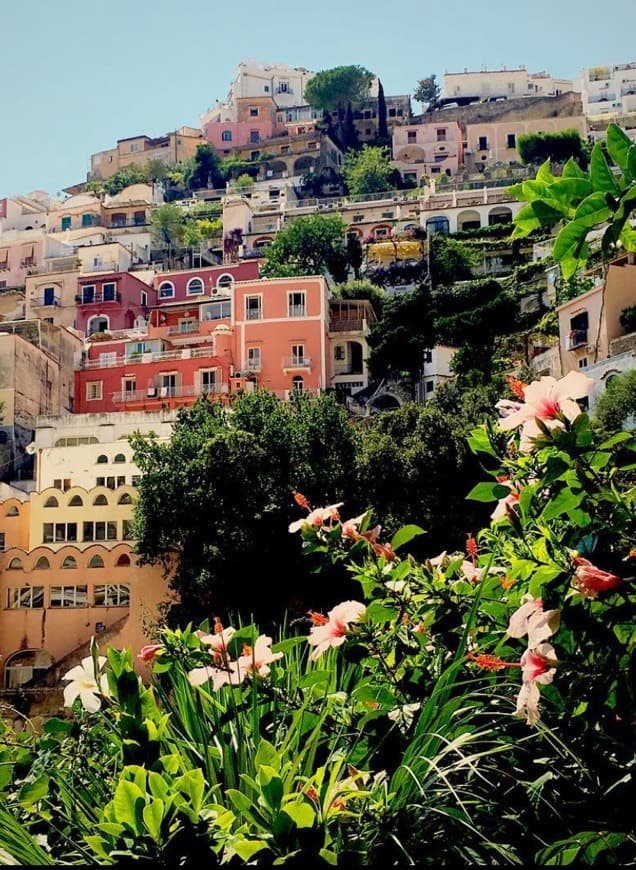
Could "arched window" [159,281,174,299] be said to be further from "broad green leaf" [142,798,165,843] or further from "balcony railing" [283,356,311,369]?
"broad green leaf" [142,798,165,843]

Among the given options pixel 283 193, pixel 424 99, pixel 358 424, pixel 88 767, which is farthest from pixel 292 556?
pixel 424 99

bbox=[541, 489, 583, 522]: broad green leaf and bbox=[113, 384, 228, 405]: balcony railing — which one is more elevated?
→ bbox=[113, 384, 228, 405]: balcony railing

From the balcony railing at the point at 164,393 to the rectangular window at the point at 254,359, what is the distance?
49.7 inches

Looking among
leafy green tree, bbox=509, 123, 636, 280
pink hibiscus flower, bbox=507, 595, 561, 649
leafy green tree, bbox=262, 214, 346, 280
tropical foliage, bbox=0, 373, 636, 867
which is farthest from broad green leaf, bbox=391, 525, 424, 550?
leafy green tree, bbox=262, 214, 346, 280

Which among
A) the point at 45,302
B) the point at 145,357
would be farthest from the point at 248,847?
the point at 45,302

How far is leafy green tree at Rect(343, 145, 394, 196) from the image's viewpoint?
244 ft

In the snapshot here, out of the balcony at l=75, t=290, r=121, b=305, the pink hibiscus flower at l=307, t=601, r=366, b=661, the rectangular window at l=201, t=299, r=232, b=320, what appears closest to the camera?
the pink hibiscus flower at l=307, t=601, r=366, b=661

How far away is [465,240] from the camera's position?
2133 inches

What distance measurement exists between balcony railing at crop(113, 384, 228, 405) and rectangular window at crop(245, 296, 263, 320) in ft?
9.94

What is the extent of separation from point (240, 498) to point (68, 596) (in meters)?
6.79

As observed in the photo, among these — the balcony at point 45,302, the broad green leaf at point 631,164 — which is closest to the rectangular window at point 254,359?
the balcony at point 45,302

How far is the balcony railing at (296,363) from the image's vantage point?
1654 inches

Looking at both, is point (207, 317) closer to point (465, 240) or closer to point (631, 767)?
point (465, 240)

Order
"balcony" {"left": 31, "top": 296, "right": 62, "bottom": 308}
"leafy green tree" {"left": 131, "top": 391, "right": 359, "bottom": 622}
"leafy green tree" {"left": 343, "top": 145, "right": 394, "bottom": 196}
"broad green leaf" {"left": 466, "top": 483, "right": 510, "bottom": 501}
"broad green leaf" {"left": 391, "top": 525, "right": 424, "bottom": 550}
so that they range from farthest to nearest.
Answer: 1. "leafy green tree" {"left": 343, "top": 145, "right": 394, "bottom": 196}
2. "balcony" {"left": 31, "top": 296, "right": 62, "bottom": 308}
3. "leafy green tree" {"left": 131, "top": 391, "right": 359, "bottom": 622}
4. "broad green leaf" {"left": 391, "top": 525, "right": 424, "bottom": 550}
5. "broad green leaf" {"left": 466, "top": 483, "right": 510, "bottom": 501}
